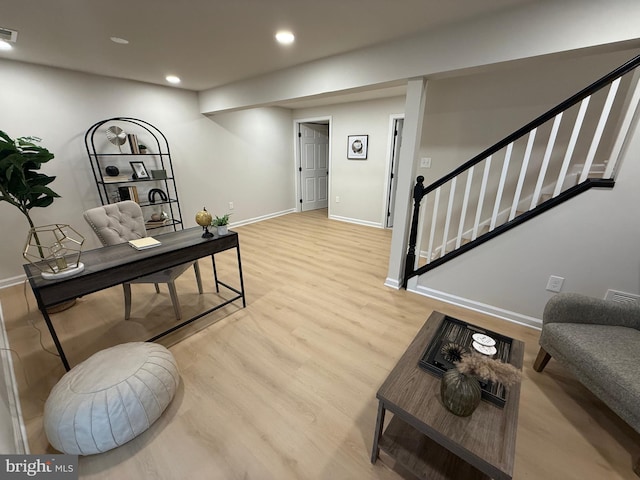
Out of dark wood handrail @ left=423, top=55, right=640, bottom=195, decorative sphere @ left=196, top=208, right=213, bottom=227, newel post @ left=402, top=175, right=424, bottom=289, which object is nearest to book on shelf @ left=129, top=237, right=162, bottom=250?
decorative sphere @ left=196, top=208, right=213, bottom=227

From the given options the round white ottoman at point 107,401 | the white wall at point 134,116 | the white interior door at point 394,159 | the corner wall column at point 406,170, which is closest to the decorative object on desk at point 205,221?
the round white ottoman at point 107,401

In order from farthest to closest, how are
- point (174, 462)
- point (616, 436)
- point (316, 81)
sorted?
point (316, 81)
point (616, 436)
point (174, 462)

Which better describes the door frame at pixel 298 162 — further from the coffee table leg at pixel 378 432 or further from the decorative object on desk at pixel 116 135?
the coffee table leg at pixel 378 432

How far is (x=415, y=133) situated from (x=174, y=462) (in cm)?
272

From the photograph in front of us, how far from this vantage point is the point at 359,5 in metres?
1.67

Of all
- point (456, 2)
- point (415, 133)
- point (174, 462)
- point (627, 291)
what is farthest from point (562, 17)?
point (174, 462)

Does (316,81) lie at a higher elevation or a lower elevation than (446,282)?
higher

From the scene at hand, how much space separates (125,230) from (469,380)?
273cm

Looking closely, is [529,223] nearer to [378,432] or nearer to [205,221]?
[378,432]

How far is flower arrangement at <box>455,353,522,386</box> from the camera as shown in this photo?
970 mm

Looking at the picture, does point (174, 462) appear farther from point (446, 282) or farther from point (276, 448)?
point (446, 282)

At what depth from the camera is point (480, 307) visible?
7.68ft

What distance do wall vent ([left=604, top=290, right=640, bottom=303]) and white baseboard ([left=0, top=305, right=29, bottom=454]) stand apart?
3.47 meters

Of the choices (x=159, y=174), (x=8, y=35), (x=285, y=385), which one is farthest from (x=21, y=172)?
(x=285, y=385)
